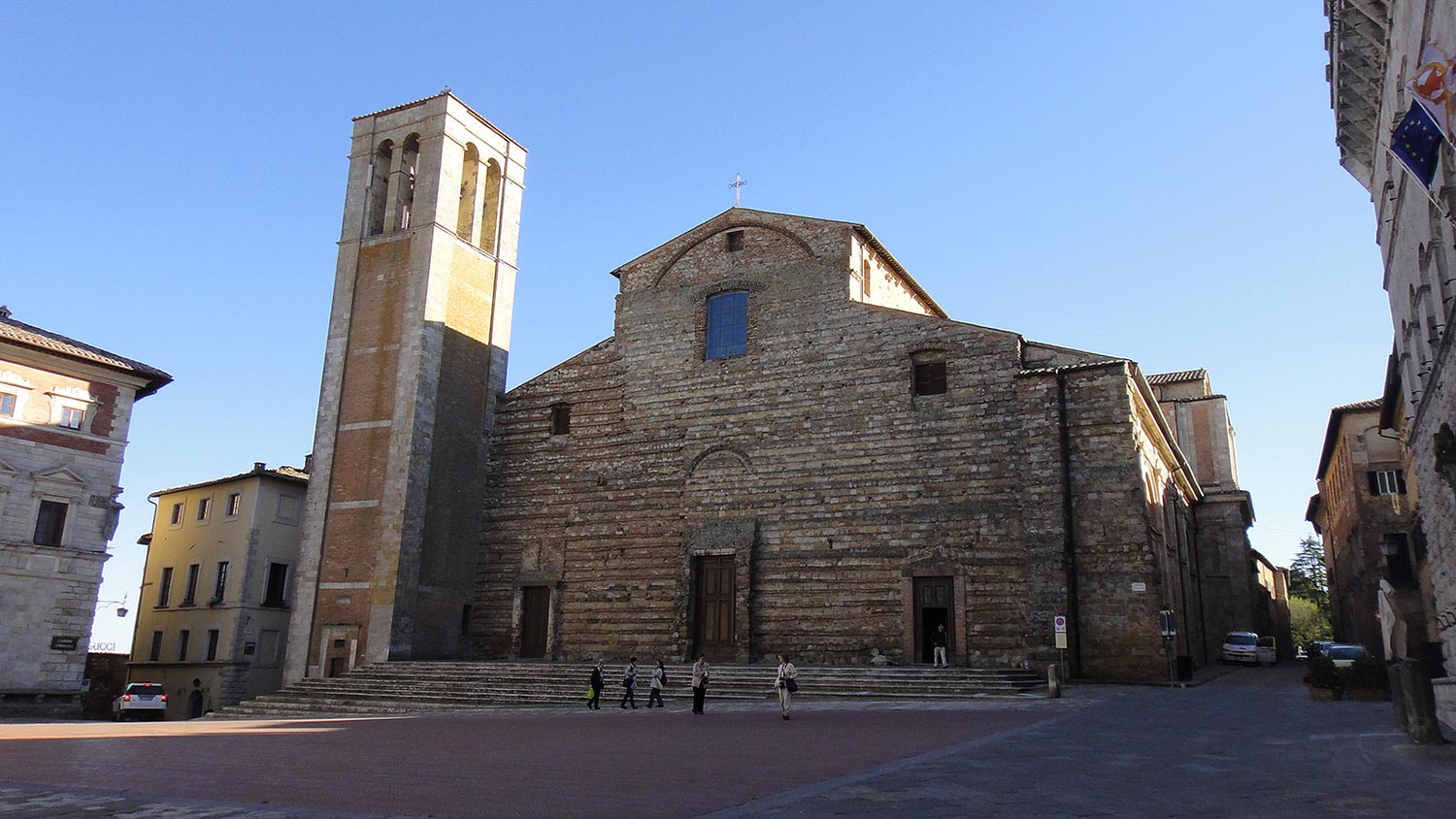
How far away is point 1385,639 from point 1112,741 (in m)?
6.61

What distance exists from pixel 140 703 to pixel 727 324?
63.9 ft

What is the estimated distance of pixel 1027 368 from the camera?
24047mm

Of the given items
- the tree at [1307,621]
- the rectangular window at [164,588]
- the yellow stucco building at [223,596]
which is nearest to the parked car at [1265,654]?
the yellow stucco building at [223,596]

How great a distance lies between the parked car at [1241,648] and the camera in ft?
114

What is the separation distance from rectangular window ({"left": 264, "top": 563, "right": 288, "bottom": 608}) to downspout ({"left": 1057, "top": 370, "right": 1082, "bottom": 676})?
84.6ft

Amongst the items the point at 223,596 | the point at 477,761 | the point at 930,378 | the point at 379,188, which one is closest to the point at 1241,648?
the point at 930,378

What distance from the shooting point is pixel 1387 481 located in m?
36.9

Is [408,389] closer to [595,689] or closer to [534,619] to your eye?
[534,619]

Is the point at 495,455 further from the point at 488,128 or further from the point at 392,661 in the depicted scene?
the point at 488,128

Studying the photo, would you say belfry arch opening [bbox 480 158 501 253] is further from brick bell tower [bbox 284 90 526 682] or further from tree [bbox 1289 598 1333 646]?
tree [bbox 1289 598 1333 646]

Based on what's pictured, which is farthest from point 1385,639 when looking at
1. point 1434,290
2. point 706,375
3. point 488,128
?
point 488,128

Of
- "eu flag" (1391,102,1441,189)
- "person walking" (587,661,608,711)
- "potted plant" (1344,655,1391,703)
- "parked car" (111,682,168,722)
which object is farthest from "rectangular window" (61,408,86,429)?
"potted plant" (1344,655,1391,703)

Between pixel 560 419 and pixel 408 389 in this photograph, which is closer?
pixel 408 389

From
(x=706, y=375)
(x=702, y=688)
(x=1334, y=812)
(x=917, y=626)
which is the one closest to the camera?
(x=1334, y=812)
